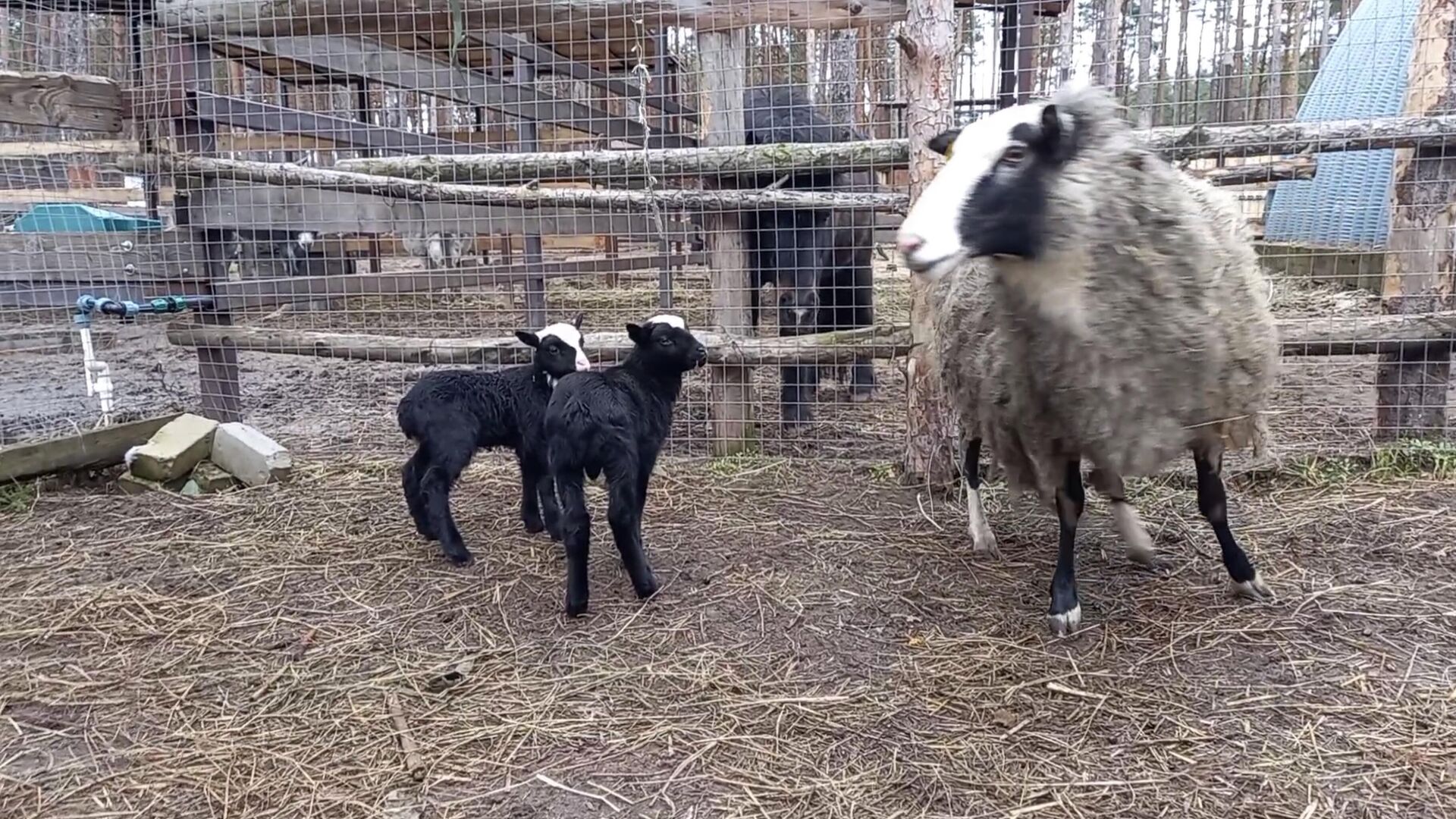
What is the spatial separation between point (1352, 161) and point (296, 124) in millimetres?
10306

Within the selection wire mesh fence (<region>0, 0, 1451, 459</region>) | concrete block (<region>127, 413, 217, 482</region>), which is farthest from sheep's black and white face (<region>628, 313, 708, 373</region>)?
concrete block (<region>127, 413, 217, 482</region>)

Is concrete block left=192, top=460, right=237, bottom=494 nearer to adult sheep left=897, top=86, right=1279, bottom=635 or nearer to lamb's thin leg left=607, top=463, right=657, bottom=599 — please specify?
lamb's thin leg left=607, top=463, right=657, bottom=599

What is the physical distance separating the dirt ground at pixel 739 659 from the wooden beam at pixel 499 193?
1.49 meters

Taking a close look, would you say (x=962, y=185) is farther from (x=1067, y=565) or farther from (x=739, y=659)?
(x=739, y=659)

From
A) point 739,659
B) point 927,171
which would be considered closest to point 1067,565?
point 739,659

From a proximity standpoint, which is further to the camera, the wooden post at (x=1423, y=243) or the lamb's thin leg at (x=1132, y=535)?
the wooden post at (x=1423, y=243)

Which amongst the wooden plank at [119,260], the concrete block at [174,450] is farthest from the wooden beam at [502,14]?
the concrete block at [174,450]

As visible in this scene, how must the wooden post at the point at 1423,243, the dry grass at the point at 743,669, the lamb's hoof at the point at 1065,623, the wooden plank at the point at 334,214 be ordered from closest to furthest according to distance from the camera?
the dry grass at the point at 743,669, the lamb's hoof at the point at 1065,623, the wooden post at the point at 1423,243, the wooden plank at the point at 334,214

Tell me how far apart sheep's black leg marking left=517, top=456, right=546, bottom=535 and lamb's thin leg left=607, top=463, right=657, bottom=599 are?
0.80 m

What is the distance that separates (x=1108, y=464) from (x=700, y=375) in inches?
174

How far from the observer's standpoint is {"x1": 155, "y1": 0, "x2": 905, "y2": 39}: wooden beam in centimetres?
486

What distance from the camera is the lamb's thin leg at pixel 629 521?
10.9 ft

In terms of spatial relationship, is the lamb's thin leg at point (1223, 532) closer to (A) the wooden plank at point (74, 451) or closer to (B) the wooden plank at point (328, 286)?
(B) the wooden plank at point (328, 286)

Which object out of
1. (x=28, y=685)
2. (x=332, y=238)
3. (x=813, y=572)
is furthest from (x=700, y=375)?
(x=332, y=238)
